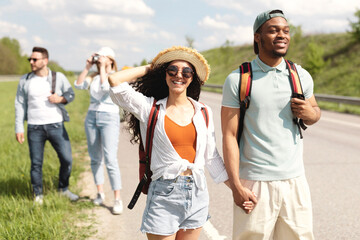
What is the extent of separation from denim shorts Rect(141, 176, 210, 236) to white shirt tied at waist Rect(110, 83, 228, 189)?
0.18 ft

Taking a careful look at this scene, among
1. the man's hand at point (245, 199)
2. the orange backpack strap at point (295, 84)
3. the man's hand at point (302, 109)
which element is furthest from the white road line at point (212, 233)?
the man's hand at point (302, 109)

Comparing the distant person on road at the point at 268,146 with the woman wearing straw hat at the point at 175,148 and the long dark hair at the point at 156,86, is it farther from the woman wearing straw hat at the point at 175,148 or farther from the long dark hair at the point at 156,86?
the long dark hair at the point at 156,86

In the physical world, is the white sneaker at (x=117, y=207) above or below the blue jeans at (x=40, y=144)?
below

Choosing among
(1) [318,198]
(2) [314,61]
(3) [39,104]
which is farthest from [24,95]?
(2) [314,61]

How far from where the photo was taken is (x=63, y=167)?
5.23m

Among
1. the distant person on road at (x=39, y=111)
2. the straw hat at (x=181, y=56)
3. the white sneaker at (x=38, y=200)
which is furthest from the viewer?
the distant person on road at (x=39, y=111)

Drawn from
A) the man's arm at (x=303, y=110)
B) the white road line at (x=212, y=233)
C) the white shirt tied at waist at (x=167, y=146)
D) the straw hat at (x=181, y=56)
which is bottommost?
the white road line at (x=212, y=233)

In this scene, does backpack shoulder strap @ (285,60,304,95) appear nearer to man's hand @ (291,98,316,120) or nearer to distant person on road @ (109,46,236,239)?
man's hand @ (291,98,316,120)

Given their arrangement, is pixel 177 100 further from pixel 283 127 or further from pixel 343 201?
pixel 343 201

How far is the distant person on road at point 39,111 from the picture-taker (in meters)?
4.96

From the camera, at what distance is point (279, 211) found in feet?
8.30

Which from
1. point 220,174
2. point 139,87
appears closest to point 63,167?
point 139,87

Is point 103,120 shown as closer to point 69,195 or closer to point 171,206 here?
point 69,195

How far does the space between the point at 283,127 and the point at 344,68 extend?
35034mm
